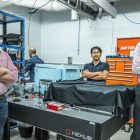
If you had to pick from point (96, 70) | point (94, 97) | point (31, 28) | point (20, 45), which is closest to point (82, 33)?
point (31, 28)

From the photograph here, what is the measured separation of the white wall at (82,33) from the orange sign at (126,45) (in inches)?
3.5

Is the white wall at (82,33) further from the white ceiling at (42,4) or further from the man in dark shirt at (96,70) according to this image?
the man in dark shirt at (96,70)

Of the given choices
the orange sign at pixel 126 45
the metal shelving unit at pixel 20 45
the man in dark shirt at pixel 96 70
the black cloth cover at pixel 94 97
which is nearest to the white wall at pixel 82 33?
the orange sign at pixel 126 45

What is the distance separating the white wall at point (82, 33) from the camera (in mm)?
4316

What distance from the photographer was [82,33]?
4.93m

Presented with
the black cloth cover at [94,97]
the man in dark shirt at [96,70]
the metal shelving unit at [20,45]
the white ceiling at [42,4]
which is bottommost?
the black cloth cover at [94,97]

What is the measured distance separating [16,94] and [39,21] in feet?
11.9

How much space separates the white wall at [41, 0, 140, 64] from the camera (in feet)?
14.2

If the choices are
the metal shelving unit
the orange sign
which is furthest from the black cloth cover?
the orange sign

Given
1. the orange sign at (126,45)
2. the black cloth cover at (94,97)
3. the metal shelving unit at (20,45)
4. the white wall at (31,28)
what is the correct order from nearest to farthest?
the black cloth cover at (94,97), the metal shelving unit at (20,45), the orange sign at (126,45), the white wall at (31,28)

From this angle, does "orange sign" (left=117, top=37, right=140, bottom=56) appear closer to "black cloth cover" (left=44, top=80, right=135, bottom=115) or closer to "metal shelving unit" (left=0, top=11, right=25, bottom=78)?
"metal shelving unit" (left=0, top=11, right=25, bottom=78)

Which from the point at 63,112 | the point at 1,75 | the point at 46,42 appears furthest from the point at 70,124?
the point at 46,42

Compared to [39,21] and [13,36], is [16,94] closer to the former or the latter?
[13,36]

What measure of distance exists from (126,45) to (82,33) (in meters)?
1.15
